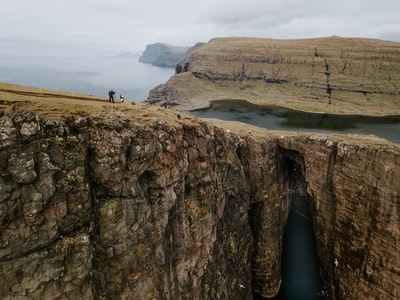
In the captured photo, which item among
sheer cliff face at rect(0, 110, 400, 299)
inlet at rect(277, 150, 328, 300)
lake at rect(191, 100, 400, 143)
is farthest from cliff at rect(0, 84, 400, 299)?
lake at rect(191, 100, 400, 143)

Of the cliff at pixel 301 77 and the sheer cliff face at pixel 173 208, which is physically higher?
the cliff at pixel 301 77

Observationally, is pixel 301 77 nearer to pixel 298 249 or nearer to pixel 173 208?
pixel 298 249

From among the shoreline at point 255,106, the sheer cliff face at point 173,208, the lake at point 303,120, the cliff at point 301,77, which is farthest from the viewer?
the cliff at point 301,77

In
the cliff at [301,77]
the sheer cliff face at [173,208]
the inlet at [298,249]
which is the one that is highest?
the cliff at [301,77]

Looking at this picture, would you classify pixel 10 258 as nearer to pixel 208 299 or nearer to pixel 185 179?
pixel 185 179

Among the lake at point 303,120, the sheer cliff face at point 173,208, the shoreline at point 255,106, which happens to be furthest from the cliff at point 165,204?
the shoreline at point 255,106

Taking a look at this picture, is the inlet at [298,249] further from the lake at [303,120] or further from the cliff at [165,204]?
the lake at [303,120]
